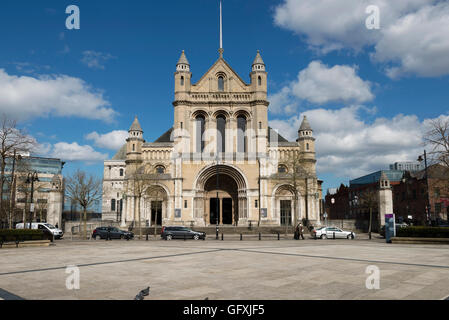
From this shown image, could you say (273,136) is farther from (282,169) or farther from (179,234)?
(179,234)

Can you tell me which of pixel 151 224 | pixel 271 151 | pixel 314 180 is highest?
pixel 271 151

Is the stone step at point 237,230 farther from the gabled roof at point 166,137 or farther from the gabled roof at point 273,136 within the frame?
the gabled roof at point 166,137

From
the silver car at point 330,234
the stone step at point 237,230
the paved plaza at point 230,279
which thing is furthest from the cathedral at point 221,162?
the paved plaza at point 230,279

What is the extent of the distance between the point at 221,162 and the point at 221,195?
16.9 ft

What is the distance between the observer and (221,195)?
5041 centimetres

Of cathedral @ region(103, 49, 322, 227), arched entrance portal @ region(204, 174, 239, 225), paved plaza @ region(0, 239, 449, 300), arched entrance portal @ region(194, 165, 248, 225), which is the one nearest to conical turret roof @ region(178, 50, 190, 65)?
cathedral @ region(103, 49, 322, 227)

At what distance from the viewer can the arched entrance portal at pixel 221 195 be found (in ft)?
158

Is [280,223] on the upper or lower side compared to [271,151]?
lower
